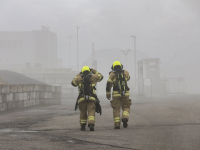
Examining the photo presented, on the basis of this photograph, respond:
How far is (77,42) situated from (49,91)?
4402 centimetres

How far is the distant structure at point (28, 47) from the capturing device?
78.1 m

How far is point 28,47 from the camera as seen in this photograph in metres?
79.6

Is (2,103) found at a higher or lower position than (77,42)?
lower

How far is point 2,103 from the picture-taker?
514 inches

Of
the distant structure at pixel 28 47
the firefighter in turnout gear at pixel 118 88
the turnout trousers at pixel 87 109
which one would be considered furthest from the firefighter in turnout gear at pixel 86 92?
the distant structure at pixel 28 47

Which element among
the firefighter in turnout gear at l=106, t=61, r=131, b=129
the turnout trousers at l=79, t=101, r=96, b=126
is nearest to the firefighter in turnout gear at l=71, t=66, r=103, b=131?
the turnout trousers at l=79, t=101, r=96, b=126

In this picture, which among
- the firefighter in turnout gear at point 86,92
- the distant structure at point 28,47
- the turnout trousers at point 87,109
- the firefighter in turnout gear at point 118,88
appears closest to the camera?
the turnout trousers at point 87,109

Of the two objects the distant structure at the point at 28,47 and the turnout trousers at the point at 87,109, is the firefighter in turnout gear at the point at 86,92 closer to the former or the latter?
the turnout trousers at the point at 87,109

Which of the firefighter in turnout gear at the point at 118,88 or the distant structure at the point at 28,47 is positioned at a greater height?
the distant structure at the point at 28,47

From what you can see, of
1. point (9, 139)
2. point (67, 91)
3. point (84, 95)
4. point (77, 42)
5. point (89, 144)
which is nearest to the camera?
point (89, 144)

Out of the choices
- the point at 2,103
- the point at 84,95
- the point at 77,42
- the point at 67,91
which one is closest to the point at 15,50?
the point at 77,42

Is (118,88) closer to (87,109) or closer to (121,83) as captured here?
(121,83)

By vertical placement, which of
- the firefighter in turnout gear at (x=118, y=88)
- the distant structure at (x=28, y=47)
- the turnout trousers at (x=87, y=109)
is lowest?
the turnout trousers at (x=87, y=109)

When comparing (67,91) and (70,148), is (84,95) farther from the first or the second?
(67,91)
